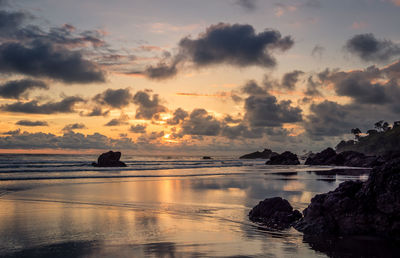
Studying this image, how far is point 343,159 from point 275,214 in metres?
76.7

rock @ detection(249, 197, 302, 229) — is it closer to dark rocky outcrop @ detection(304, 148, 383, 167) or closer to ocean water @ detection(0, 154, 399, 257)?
ocean water @ detection(0, 154, 399, 257)

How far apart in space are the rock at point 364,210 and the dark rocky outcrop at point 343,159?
60.0m

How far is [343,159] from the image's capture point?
84000mm

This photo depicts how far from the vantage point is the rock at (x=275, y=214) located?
561 inches

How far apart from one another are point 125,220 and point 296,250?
7724 millimetres

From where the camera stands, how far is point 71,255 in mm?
9594

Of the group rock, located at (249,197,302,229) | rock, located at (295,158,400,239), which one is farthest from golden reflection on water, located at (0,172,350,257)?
rock, located at (295,158,400,239)

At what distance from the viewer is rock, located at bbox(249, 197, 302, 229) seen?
561 inches

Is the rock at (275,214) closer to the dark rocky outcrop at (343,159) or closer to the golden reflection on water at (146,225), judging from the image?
the golden reflection on water at (146,225)

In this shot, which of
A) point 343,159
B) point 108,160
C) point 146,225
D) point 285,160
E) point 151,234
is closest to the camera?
point 151,234

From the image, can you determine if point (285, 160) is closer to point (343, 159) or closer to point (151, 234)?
point (343, 159)

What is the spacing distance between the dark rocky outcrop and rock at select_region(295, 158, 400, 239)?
5999 cm

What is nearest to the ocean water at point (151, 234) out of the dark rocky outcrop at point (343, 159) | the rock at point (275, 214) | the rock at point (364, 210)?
the rock at point (275, 214)

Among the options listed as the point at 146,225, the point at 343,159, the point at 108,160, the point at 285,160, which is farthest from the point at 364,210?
the point at 285,160
